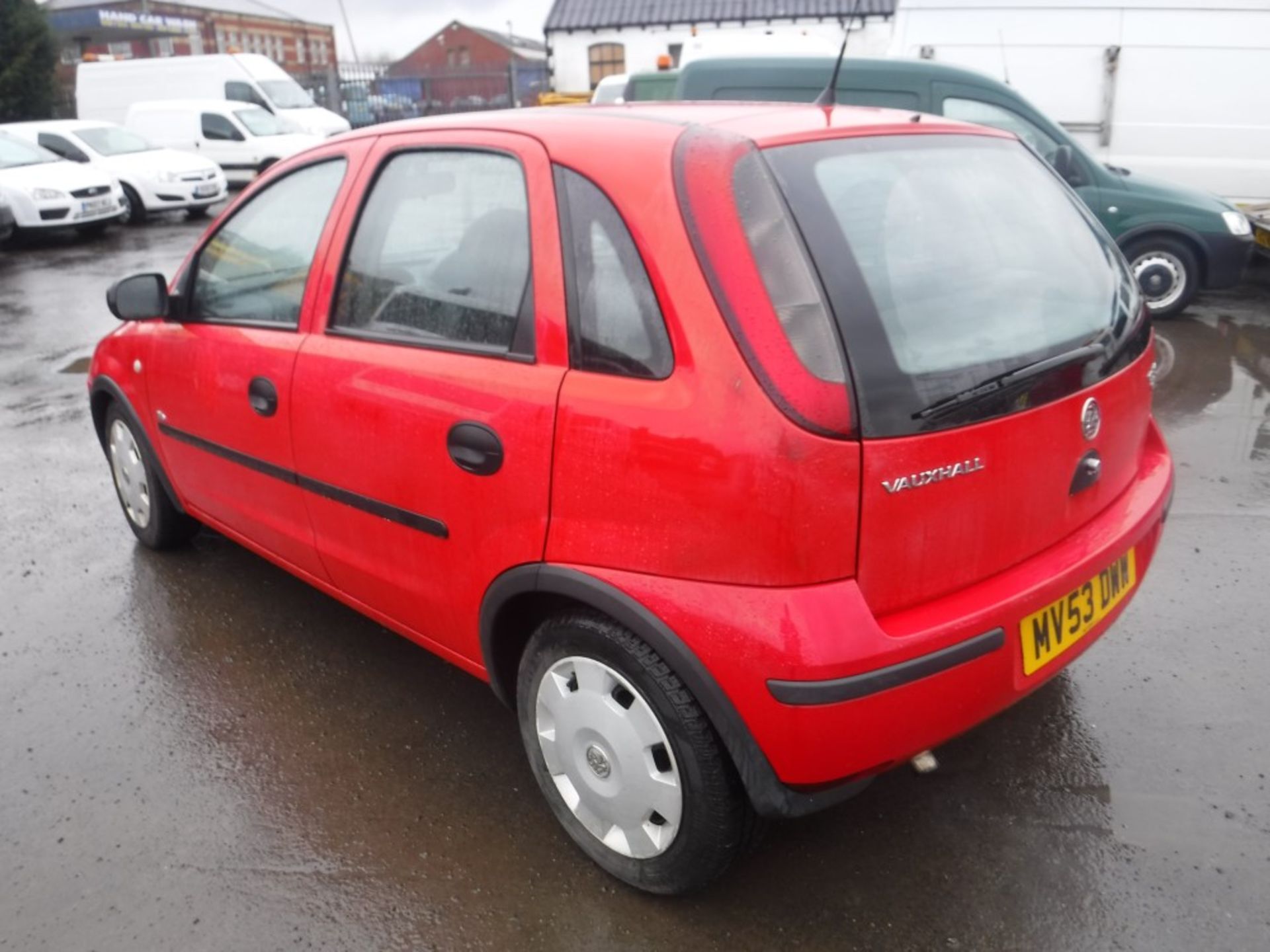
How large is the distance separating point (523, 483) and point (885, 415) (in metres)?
0.79

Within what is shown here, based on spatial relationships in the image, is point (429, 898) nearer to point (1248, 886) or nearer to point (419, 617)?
point (419, 617)

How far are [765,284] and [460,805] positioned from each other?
1.59m

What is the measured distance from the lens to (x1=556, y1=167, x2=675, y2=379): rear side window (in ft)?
6.87

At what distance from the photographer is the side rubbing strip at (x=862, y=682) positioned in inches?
76.3

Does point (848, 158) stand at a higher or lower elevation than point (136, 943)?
higher

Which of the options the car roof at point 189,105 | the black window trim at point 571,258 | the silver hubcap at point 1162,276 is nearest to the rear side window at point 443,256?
the black window trim at point 571,258

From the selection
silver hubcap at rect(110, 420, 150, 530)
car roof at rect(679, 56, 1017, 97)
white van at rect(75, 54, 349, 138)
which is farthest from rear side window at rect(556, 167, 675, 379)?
white van at rect(75, 54, 349, 138)

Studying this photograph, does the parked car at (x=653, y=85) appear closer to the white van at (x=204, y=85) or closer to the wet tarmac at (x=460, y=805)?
the wet tarmac at (x=460, y=805)

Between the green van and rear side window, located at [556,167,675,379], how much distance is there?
5963 millimetres

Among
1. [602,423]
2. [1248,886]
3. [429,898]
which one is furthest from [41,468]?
[1248,886]

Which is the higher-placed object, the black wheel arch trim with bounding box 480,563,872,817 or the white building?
the white building

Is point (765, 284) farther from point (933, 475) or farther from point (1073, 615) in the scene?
point (1073, 615)

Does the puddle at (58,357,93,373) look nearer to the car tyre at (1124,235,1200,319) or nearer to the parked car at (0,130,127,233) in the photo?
the parked car at (0,130,127,233)

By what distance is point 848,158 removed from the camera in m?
2.22
